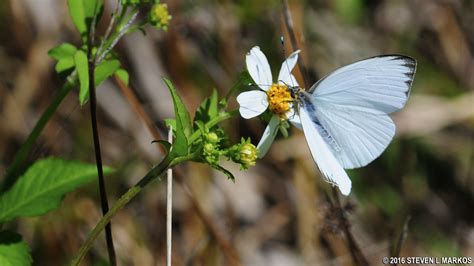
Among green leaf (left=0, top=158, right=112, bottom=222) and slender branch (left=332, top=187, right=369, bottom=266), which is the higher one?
green leaf (left=0, top=158, right=112, bottom=222)

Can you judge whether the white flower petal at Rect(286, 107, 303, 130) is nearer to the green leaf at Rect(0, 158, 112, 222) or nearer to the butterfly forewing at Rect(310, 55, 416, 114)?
the butterfly forewing at Rect(310, 55, 416, 114)

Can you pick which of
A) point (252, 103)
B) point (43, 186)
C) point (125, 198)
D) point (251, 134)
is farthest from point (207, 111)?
point (251, 134)

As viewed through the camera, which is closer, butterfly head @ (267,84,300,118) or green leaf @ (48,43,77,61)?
butterfly head @ (267,84,300,118)

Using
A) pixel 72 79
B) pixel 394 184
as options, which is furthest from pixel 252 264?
pixel 72 79

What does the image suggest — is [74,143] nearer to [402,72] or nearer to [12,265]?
[12,265]

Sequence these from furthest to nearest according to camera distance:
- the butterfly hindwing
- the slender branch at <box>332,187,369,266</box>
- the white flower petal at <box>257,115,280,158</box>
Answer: the slender branch at <box>332,187,369,266</box>
the white flower petal at <box>257,115,280,158</box>
the butterfly hindwing

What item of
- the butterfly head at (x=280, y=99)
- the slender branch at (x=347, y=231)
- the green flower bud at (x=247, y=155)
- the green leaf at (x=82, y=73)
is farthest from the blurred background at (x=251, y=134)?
the green flower bud at (x=247, y=155)

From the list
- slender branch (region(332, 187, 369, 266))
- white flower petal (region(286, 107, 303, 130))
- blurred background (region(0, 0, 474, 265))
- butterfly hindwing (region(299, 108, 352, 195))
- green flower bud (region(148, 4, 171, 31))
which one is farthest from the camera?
blurred background (region(0, 0, 474, 265))

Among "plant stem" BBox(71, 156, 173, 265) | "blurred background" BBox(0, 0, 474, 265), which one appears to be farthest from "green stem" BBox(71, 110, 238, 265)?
"blurred background" BBox(0, 0, 474, 265)

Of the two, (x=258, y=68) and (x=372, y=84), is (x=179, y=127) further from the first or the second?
(x=372, y=84)
